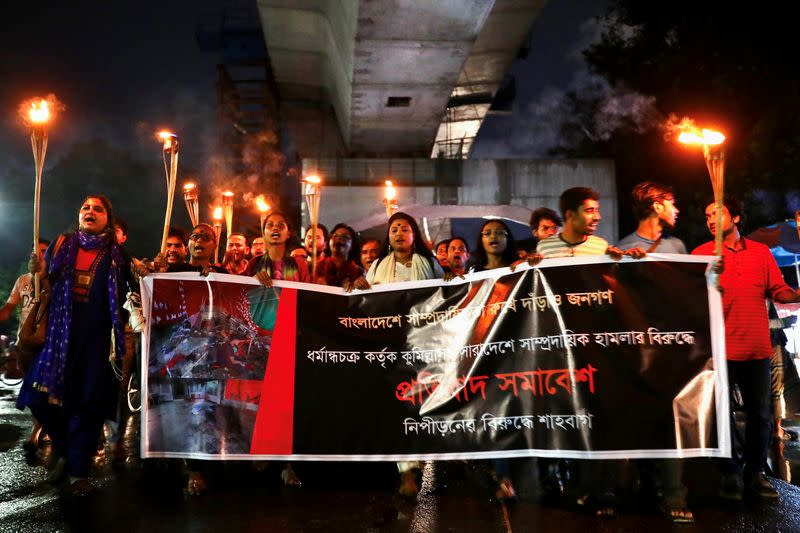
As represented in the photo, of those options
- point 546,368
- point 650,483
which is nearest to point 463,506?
point 546,368

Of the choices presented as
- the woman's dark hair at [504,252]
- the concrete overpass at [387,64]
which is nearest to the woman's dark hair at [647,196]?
the woman's dark hair at [504,252]

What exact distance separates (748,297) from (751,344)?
31cm

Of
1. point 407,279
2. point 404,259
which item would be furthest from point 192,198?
point 407,279

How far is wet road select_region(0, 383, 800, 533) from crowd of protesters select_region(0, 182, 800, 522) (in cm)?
13

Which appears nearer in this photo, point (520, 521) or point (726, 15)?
point (520, 521)

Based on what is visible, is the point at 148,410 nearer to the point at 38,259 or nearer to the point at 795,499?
Answer: the point at 38,259

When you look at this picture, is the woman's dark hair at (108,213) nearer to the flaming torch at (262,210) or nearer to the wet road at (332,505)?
the flaming torch at (262,210)

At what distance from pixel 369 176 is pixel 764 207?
30.0ft

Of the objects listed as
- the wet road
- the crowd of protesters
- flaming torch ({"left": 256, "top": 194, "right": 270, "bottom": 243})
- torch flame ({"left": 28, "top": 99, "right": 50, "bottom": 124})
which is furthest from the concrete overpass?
the wet road

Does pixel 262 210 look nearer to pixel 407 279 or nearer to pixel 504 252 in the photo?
pixel 407 279

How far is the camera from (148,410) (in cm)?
423

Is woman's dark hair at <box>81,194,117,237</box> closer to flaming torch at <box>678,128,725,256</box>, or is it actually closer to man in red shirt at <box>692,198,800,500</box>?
flaming torch at <box>678,128,725,256</box>

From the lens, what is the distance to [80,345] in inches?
177

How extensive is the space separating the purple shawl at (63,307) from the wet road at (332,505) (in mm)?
746
